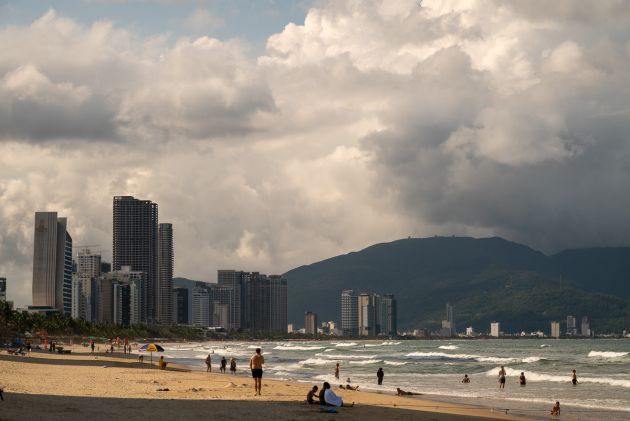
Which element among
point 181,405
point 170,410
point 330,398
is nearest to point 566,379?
point 330,398

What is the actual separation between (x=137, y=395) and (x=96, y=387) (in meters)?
7.03

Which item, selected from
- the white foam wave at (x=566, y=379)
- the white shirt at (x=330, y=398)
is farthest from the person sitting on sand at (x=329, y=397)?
the white foam wave at (x=566, y=379)

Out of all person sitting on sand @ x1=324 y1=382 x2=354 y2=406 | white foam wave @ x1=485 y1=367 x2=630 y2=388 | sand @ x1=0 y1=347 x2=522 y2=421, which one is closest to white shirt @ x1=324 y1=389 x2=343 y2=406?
person sitting on sand @ x1=324 y1=382 x2=354 y2=406

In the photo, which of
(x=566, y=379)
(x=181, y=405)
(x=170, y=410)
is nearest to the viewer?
(x=170, y=410)

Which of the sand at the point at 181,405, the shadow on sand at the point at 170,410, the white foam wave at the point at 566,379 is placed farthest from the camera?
the white foam wave at the point at 566,379

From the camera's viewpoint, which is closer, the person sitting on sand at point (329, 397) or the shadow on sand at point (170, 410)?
the shadow on sand at point (170, 410)

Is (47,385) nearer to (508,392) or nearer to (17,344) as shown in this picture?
(508,392)

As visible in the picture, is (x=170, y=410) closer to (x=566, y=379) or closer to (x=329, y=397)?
(x=329, y=397)

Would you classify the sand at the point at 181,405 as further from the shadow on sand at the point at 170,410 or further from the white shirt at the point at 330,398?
the white shirt at the point at 330,398

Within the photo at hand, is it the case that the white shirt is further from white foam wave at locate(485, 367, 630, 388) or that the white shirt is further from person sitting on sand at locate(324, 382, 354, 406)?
white foam wave at locate(485, 367, 630, 388)

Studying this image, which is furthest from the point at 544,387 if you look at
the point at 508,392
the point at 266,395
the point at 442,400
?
the point at 266,395

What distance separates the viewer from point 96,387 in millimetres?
44844

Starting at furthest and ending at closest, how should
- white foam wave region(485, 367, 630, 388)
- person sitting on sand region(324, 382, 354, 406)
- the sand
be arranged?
white foam wave region(485, 367, 630, 388) < person sitting on sand region(324, 382, 354, 406) < the sand

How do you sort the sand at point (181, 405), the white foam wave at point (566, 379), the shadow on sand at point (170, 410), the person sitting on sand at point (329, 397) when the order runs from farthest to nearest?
1. the white foam wave at point (566, 379)
2. the person sitting on sand at point (329, 397)
3. the sand at point (181, 405)
4. the shadow on sand at point (170, 410)
